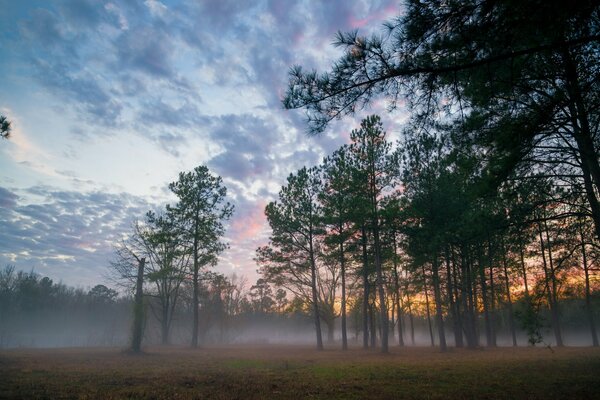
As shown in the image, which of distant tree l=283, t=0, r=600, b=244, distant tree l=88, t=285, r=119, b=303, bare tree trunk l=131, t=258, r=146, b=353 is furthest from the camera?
distant tree l=88, t=285, r=119, b=303

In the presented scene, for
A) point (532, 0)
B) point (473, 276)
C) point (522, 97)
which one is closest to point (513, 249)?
point (522, 97)

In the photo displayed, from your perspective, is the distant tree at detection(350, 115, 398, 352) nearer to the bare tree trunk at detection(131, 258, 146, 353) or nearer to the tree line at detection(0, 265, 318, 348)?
the bare tree trunk at detection(131, 258, 146, 353)

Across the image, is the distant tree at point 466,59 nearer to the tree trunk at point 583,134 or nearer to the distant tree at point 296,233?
the tree trunk at point 583,134

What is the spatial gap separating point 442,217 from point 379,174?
5169 mm

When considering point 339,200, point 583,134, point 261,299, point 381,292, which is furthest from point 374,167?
point 261,299

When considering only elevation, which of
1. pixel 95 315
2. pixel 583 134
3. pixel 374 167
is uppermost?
pixel 374 167

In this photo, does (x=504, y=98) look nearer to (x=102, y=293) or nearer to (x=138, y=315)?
(x=138, y=315)

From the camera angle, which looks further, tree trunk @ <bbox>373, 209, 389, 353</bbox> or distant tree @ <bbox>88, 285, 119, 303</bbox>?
distant tree @ <bbox>88, 285, 119, 303</bbox>

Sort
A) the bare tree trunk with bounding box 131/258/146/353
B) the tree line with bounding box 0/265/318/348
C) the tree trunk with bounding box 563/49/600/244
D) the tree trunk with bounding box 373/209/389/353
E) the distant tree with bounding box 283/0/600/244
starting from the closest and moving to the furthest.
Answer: the distant tree with bounding box 283/0/600/244, the tree trunk with bounding box 563/49/600/244, the tree trunk with bounding box 373/209/389/353, the bare tree trunk with bounding box 131/258/146/353, the tree line with bounding box 0/265/318/348

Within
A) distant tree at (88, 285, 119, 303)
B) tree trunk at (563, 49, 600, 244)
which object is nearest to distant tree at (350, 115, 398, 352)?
tree trunk at (563, 49, 600, 244)

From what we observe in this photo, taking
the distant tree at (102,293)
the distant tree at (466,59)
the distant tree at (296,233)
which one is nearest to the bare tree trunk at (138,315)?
the distant tree at (296,233)

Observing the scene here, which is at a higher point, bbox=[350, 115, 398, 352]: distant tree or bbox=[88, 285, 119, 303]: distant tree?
bbox=[350, 115, 398, 352]: distant tree

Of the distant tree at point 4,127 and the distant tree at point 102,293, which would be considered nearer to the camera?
the distant tree at point 4,127

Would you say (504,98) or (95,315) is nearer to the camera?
(504,98)
